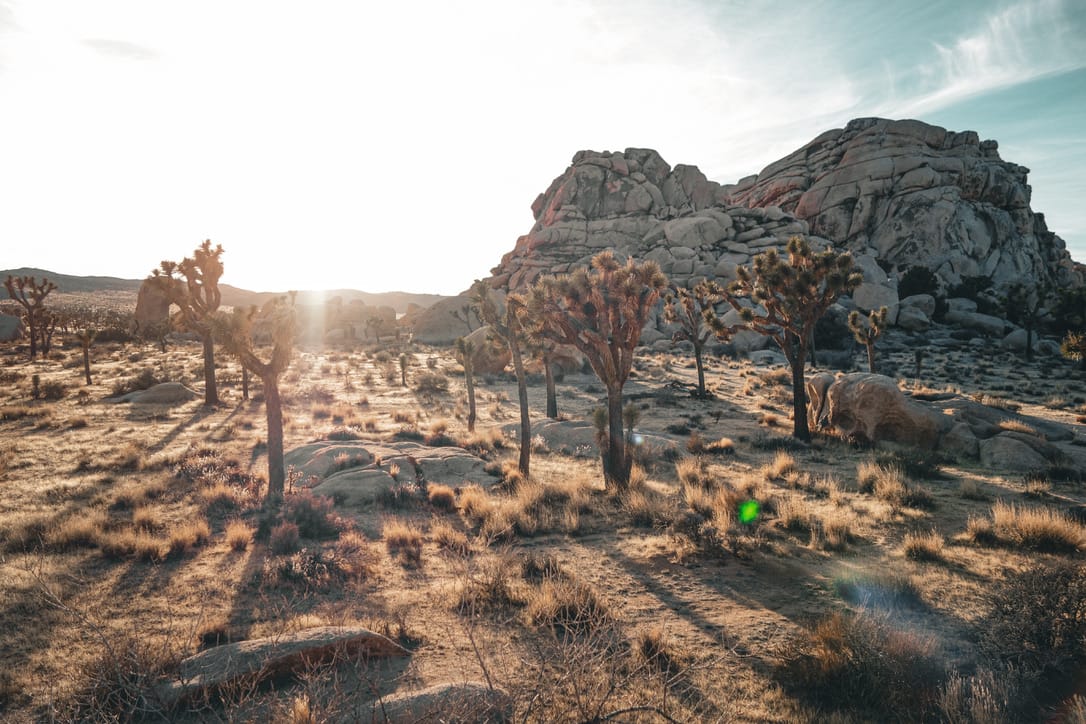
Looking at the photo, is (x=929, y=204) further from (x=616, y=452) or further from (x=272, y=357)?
(x=272, y=357)

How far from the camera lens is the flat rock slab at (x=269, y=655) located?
179 inches

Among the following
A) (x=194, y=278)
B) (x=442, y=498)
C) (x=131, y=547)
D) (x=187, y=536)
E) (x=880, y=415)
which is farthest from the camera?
(x=194, y=278)

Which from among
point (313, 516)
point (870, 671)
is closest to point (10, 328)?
point (313, 516)

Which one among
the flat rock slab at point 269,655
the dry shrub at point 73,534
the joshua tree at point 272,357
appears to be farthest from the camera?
the joshua tree at point 272,357

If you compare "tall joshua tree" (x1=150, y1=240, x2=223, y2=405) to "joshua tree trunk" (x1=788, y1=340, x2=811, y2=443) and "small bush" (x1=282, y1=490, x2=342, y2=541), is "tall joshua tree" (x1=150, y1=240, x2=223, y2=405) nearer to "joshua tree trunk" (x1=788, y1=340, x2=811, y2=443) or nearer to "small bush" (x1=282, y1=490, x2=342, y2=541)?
"small bush" (x1=282, y1=490, x2=342, y2=541)

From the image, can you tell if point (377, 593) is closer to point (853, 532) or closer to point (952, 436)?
point (853, 532)

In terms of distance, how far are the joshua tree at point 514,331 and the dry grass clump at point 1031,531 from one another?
10.3 meters

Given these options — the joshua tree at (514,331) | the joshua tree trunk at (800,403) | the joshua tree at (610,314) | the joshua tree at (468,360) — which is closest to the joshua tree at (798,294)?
the joshua tree trunk at (800,403)

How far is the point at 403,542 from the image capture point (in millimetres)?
9797

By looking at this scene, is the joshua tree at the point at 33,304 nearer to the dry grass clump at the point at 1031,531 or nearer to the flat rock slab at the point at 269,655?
the flat rock slab at the point at 269,655

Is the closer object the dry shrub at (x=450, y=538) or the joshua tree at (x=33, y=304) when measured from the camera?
the dry shrub at (x=450, y=538)

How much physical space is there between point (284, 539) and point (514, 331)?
1045 centimetres

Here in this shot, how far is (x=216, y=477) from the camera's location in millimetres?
14078

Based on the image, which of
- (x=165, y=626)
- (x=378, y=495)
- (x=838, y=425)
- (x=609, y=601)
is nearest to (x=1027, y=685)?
(x=609, y=601)
